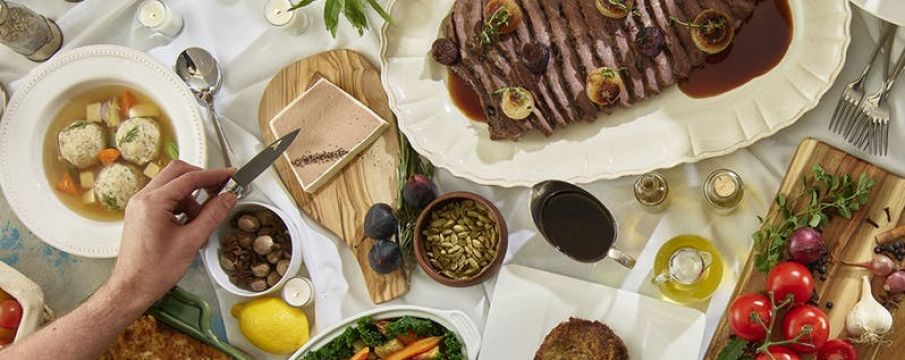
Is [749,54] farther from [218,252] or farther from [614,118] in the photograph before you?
[218,252]

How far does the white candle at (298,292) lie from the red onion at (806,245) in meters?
1.27

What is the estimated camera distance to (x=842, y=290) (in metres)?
2.37

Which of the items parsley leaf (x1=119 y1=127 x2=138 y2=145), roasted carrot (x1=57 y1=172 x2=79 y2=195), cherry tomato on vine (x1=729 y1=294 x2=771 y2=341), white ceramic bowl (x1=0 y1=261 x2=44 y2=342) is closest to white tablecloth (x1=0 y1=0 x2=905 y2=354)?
cherry tomato on vine (x1=729 y1=294 x2=771 y2=341)

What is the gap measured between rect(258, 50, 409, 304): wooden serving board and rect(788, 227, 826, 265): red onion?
101cm

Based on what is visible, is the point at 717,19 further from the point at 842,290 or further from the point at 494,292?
the point at 494,292

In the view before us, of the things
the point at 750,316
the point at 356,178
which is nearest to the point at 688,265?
the point at 750,316

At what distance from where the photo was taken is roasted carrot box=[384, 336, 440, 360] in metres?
2.54

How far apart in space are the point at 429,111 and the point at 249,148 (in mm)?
558

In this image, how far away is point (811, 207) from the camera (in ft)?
7.73

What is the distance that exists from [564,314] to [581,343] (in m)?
0.11

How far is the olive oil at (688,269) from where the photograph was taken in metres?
2.43

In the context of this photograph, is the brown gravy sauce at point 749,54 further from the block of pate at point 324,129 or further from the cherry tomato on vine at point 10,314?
the cherry tomato on vine at point 10,314

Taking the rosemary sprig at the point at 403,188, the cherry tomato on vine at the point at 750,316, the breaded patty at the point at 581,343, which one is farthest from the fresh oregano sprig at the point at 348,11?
the cherry tomato on vine at the point at 750,316

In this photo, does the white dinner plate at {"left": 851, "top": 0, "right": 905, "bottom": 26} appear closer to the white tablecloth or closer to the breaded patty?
the white tablecloth
